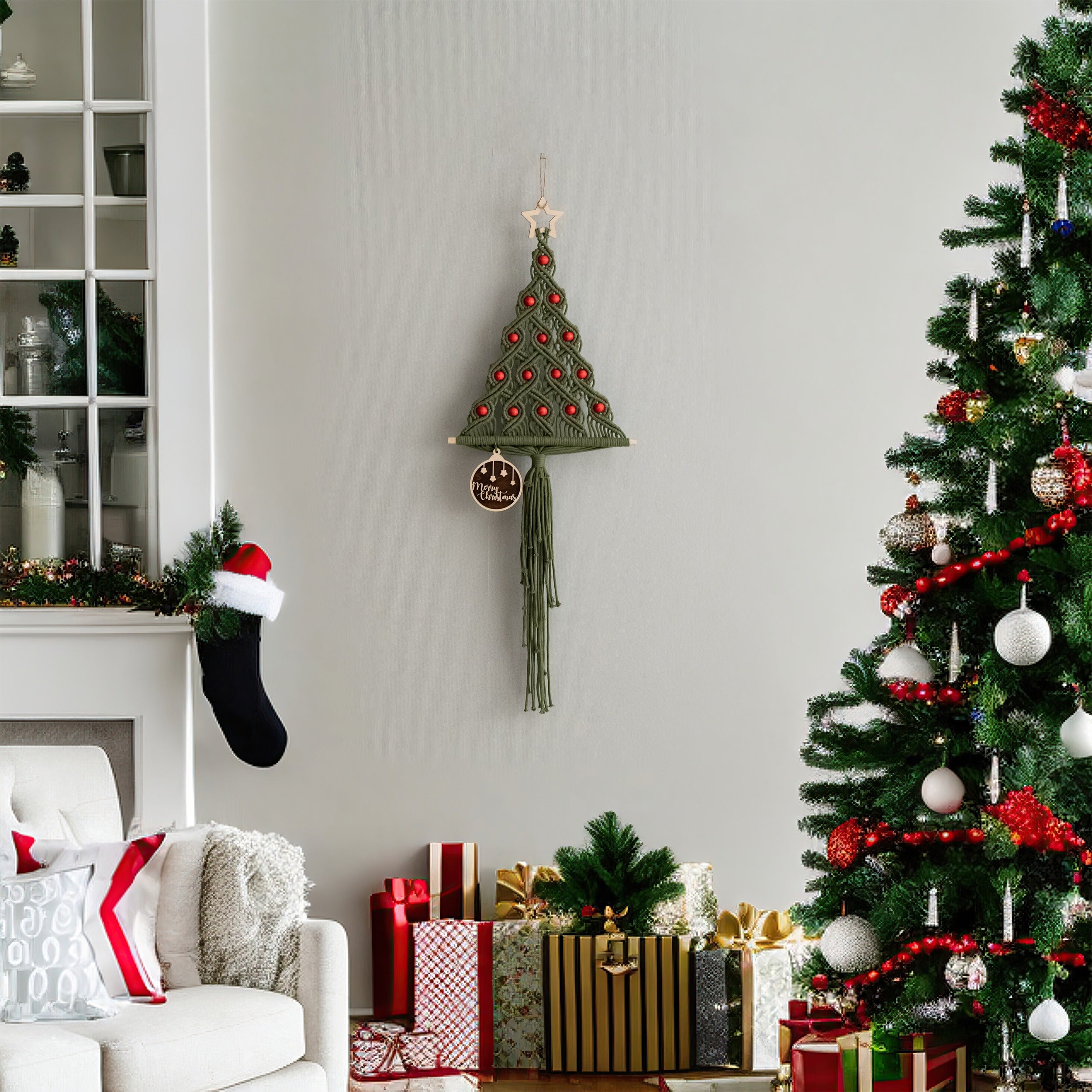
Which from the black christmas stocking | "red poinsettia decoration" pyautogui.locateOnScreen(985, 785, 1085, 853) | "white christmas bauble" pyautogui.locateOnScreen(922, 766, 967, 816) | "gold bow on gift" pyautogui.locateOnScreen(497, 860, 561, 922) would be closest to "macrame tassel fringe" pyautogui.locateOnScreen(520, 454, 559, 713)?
"gold bow on gift" pyautogui.locateOnScreen(497, 860, 561, 922)

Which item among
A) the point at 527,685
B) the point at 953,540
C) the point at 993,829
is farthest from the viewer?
the point at 527,685

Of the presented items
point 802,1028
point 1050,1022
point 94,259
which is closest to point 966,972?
point 1050,1022

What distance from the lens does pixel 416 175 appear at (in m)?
3.41

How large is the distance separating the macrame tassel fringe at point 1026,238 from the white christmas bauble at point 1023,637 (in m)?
0.52

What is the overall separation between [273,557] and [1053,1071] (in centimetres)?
226

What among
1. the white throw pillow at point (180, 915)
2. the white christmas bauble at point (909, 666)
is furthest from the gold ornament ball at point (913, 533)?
the white throw pillow at point (180, 915)

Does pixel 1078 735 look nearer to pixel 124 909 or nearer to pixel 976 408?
pixel 976 408

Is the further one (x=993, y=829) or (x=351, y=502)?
(x=351, y=502)

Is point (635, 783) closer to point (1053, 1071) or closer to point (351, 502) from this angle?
point (351, 502)

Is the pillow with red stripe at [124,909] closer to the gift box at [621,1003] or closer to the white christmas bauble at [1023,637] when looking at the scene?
the gift box at [621,1003]

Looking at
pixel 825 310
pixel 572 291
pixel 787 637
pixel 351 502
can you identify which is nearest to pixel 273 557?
pixel 351 502

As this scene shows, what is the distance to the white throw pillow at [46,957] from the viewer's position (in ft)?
7.43

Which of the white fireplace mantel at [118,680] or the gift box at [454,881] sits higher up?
the white fireplace mantel at [118,680]

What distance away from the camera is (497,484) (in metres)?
3.35
